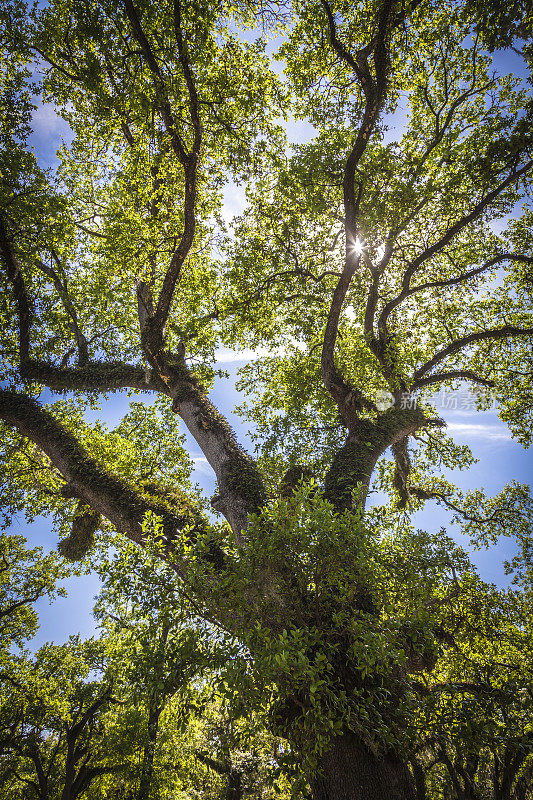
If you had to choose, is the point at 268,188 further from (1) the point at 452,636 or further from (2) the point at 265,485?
(1) the point at 452,636

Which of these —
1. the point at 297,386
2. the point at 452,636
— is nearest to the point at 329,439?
the point at 297,386

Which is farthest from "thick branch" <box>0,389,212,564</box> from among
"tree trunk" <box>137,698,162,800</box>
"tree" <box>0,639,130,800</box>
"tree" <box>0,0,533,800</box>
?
"tree" <box>0,639,130,800</box>

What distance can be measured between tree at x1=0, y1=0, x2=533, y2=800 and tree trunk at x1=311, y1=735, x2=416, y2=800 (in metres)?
0.02

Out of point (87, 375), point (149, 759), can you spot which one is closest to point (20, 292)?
point (87, 375)

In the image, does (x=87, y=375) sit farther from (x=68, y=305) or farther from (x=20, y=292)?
(x=20, y=292)

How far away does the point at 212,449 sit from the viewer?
25.8 ft

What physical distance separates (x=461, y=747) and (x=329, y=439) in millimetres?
6442

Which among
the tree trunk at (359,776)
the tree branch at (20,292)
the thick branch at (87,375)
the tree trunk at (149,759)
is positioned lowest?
the tree trunk at (149,759)

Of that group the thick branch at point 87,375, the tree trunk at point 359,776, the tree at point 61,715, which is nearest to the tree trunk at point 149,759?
the tree at point 61,715

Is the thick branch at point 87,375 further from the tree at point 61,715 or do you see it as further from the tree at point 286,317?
the tree at point 61,715

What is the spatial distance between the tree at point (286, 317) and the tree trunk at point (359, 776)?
0.02m

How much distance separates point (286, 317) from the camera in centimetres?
1180

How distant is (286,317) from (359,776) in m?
10.5

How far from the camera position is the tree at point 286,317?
3.86 metres
